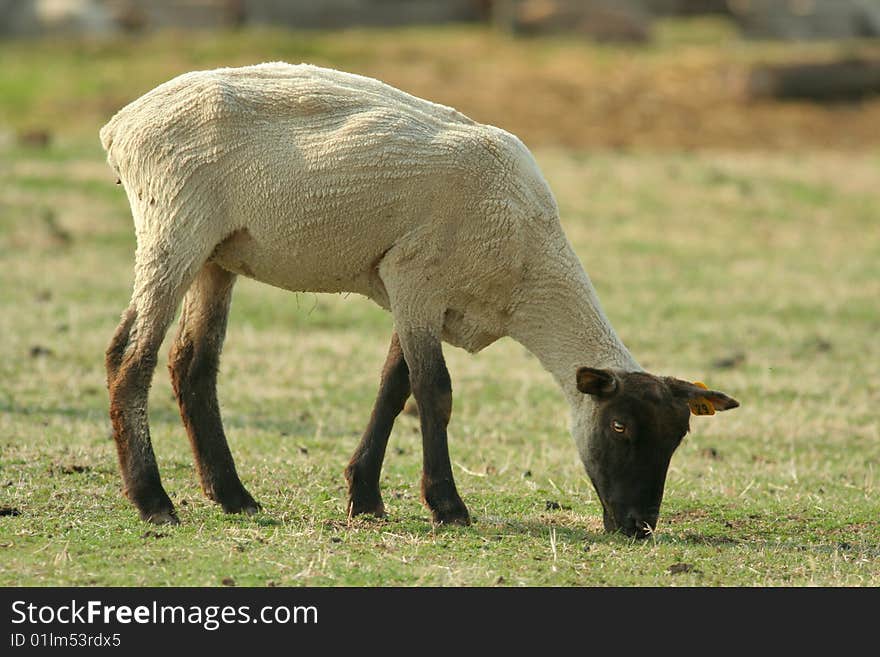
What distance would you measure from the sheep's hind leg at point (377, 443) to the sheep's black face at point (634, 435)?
1.16 meters

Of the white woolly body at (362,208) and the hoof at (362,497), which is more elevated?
the white woolly body at (362,208)

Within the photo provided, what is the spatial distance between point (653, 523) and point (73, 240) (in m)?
12.1

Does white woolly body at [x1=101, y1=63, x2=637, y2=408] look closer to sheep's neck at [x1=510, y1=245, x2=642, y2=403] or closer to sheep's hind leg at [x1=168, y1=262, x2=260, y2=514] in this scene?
sheep's neck at [x1=510, y1=245, x2=642, y2=403]

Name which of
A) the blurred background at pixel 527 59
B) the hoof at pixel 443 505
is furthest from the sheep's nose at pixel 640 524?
the blurred background at pixel 527 59

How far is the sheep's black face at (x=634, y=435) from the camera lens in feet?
25.9

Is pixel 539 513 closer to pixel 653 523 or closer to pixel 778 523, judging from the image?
pixel 653 523

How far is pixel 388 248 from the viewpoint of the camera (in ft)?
26.7

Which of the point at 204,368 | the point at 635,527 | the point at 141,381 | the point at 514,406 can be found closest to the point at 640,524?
the point at 635,527

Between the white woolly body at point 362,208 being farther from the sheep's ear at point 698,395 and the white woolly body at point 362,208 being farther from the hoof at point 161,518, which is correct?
the hoof at point 161,518

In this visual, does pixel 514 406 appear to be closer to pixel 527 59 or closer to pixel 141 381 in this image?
pixel 141 381

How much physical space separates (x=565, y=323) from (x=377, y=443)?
1.32 metres

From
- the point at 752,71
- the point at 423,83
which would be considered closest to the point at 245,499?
the point at 423,83

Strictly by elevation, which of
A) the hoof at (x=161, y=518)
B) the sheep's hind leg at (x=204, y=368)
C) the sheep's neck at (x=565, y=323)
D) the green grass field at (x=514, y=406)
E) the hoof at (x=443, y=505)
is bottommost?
the green grass field at (x=514, y=406)

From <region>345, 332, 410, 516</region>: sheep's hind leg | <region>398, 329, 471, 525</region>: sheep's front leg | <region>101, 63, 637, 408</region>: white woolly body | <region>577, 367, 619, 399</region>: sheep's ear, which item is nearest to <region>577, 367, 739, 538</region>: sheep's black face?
<region>577, 367, 619, 399</region>: sheep's ear
